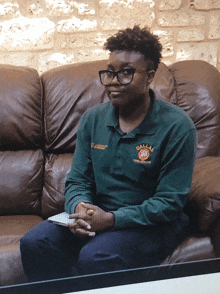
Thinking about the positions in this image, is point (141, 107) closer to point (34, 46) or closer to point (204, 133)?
point (204, 133)

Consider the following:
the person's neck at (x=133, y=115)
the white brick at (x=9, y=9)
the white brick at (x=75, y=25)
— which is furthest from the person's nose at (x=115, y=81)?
the white brick at (x=9, y=9)

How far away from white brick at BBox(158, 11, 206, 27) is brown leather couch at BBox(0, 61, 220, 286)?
0.43 meters

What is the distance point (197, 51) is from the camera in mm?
1991

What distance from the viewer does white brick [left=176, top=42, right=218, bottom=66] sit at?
6.50ft

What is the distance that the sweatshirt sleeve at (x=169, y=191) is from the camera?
100cm

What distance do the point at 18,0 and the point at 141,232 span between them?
4.76 feet

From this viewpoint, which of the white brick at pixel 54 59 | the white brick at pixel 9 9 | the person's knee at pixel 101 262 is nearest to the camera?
the person's knee at pixel 101 262

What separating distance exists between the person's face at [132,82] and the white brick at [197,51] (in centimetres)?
101

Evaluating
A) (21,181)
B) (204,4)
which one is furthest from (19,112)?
(204,4)

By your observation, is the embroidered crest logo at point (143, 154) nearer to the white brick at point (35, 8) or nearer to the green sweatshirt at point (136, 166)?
the green sweatshirt at point (136, 166)

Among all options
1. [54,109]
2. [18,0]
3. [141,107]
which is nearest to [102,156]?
[141,107]

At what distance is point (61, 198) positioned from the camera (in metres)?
A: 1.49

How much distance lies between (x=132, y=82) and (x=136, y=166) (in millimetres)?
253

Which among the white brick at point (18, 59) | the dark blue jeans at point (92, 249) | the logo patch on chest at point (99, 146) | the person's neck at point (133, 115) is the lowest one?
the dark blue jeans at point (92, 249)
